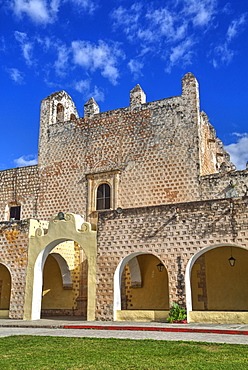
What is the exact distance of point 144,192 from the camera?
16.8 meters

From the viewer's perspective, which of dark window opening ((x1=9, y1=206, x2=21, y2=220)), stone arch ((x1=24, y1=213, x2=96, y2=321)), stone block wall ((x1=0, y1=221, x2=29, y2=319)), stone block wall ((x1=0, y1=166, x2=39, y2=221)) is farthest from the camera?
dark window opening ((x1=9, y1=206, x2=21, y2=220))

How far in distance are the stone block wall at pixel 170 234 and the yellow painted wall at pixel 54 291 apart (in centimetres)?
451

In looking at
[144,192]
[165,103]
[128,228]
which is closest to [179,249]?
[128,228]

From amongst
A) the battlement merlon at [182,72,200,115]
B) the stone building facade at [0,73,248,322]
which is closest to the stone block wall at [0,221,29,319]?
the stone building facade at [0,73,248,322]

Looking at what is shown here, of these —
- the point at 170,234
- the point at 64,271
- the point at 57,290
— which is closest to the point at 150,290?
the point at 64,271

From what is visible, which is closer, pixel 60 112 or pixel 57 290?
pixel 57 290

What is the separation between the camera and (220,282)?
570 inches

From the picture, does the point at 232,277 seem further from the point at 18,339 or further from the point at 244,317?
the point at 18,339

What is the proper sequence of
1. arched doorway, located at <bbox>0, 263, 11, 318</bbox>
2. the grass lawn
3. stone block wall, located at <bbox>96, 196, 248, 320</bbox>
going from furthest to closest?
1. arched doorway, located at <bbox>0, 263, 11, 318</bbox>
2. stone block wall, located at <bbox>96, 196, 248, 320</bbox>
3. the grass lawn

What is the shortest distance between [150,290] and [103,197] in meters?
4.61

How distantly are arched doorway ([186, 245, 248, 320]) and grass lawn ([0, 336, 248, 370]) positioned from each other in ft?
23.1

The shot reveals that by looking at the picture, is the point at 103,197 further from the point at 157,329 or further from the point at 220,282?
the point at 157,329

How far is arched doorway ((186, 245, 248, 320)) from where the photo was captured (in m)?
14.2

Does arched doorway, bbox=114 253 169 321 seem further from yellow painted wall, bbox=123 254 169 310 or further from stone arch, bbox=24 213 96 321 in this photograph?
stone arch, bbox=24 213 96 321
